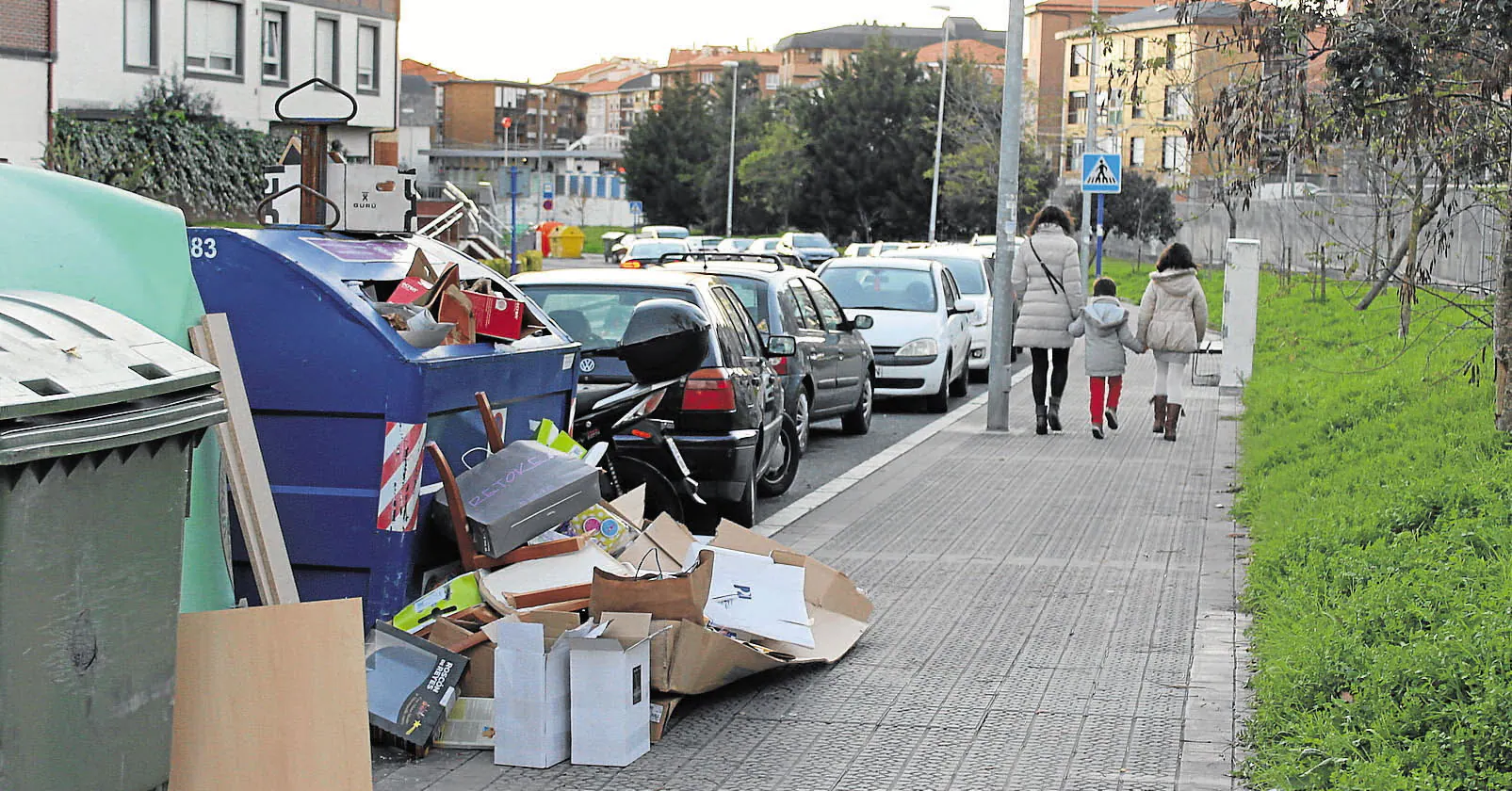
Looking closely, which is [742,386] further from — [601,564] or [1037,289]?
[1037,289]

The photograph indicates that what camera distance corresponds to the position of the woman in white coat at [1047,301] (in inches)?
570

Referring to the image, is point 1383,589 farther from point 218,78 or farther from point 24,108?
point 218,78

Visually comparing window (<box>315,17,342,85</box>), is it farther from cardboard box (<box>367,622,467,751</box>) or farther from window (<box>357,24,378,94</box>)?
cardboard box (<box>367,622,467,751</box>)

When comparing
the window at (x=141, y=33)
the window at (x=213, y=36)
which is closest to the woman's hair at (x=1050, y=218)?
the window at (x=141, y=33)

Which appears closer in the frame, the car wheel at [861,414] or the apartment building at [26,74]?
the car wheel at [861,414]

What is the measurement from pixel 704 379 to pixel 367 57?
4045 centimetres

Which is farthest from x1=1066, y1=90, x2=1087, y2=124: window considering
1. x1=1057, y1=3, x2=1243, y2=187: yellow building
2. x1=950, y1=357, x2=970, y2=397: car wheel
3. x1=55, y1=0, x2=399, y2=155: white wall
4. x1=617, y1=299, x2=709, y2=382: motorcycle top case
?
x1=617, y1=299, x2=709, y2=382: motorcycle top case

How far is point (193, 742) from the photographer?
13.6 feet

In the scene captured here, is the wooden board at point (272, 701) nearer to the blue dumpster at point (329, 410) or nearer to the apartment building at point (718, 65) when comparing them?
the blue dumpster at point (329, 410)

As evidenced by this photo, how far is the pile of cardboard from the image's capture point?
17.2 ft

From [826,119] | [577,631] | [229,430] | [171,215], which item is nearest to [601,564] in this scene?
[577,631]

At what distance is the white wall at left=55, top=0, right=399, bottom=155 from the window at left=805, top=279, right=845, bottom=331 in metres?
20.9

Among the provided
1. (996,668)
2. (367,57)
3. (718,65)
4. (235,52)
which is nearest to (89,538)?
(996,668)

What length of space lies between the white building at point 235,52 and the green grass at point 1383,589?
2740 cm
